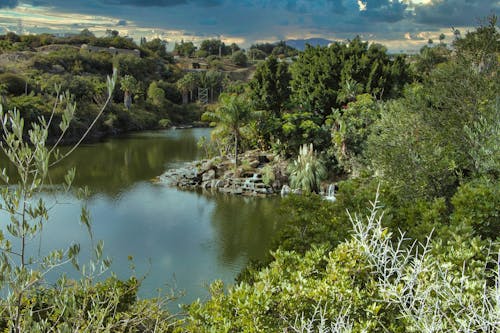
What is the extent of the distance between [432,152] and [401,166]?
0.70 metres

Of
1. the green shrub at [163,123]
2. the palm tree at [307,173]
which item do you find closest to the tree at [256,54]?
the green shrub at [163,123]

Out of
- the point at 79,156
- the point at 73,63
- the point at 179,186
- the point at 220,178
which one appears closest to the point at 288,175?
the point at 220,178

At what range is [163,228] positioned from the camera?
644 inches

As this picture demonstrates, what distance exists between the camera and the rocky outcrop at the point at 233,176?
22.4 meters

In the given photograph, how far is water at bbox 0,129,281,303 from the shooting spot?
40.9ft

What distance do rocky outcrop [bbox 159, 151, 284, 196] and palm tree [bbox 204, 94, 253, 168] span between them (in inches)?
36.7

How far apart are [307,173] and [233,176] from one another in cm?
417

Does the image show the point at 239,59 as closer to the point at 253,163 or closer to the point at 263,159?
the point at 263,159

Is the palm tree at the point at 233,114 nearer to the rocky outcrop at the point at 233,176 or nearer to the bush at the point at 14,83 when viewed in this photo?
the rocky outcrop at the point at 233,176

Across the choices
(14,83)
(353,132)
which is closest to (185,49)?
(14,83)

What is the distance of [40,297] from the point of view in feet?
20.6

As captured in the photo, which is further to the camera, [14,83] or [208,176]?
[14,83]

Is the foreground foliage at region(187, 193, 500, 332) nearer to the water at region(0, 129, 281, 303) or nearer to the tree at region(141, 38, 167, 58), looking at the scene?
the water at region(0, 129, 281, 303)

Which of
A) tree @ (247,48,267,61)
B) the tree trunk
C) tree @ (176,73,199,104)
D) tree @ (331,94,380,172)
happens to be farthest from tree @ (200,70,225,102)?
tree @ (331,94,380,172)
